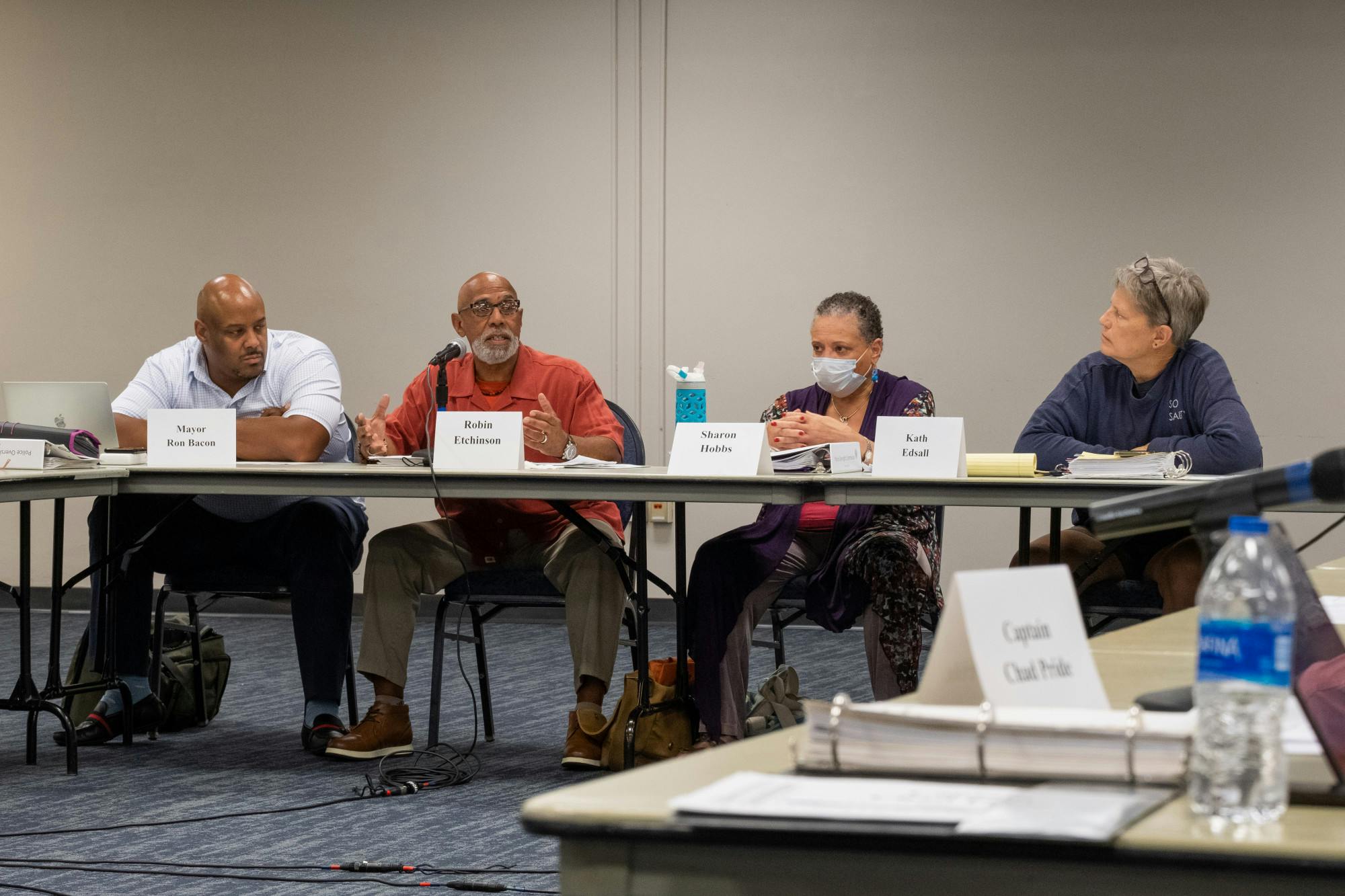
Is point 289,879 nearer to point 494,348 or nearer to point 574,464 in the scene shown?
point 574,464

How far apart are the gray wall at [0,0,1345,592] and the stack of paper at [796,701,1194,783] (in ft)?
14.9

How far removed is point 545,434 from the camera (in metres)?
3.20

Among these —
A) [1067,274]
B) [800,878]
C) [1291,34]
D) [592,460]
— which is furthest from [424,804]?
[1291,34]

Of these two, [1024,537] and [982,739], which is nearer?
[982,739]

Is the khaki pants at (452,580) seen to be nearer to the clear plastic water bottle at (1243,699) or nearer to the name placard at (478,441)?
the name placard at (478,441)

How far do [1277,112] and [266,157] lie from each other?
12.6 feet

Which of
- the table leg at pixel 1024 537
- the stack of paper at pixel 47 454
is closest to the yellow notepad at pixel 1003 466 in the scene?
the table leg at pixel 1024 537

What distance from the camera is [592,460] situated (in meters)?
3.12

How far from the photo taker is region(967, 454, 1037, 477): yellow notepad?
2.80 m

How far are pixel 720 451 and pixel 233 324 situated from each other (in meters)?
1.34

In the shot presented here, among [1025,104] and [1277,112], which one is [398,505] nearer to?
[1025,104]

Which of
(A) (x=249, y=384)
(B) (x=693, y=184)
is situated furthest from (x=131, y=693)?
(B) (x=693, y=184)

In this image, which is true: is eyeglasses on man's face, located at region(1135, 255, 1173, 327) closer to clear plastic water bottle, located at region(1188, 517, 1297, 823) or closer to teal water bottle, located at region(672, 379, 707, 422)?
teal water bottle, located at region(672, 379, 707, 422)

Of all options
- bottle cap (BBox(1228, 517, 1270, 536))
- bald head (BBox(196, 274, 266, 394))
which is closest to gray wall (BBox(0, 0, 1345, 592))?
bald head (BBox(196, 274, 266, 394))
